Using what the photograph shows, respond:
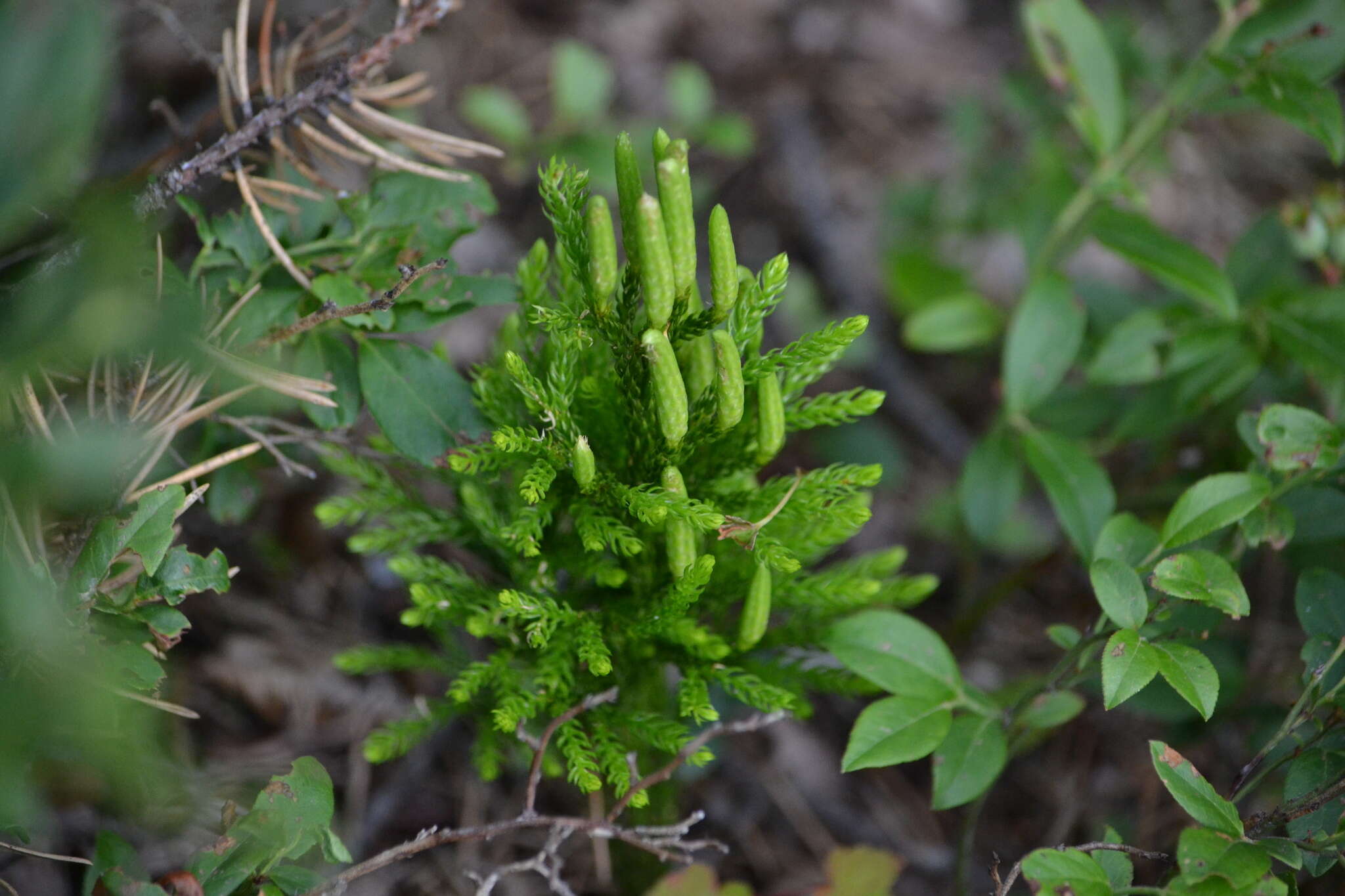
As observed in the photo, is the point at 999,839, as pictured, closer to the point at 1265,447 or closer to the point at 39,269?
the point at 1265,447

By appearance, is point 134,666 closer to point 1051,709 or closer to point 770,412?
point 770,412

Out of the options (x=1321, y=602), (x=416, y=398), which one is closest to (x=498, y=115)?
(x=416, y=398)

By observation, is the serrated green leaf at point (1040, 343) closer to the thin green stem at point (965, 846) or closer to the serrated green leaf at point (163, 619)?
the thin green stem at point (965, 846)

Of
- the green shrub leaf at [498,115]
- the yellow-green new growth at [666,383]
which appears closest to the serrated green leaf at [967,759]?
the yellow-green new growth at [666,383]

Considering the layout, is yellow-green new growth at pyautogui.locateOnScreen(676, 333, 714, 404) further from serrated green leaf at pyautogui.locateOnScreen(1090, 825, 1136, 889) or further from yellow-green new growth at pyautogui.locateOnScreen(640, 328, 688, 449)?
serrated green leaf at pyautogui.locateOnScreen(1090, 825, 1136, 889)

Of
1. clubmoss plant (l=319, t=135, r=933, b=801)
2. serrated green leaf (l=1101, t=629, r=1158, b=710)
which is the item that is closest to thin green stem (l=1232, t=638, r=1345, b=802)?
serrated green leaf (l=1101, t=629, r=1158, b=710)

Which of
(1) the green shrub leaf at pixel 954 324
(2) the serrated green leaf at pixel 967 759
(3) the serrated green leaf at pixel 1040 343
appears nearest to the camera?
(2) the serrated green leaf at pixel 967 759

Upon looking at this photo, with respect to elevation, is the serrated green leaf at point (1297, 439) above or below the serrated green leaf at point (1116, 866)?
above
